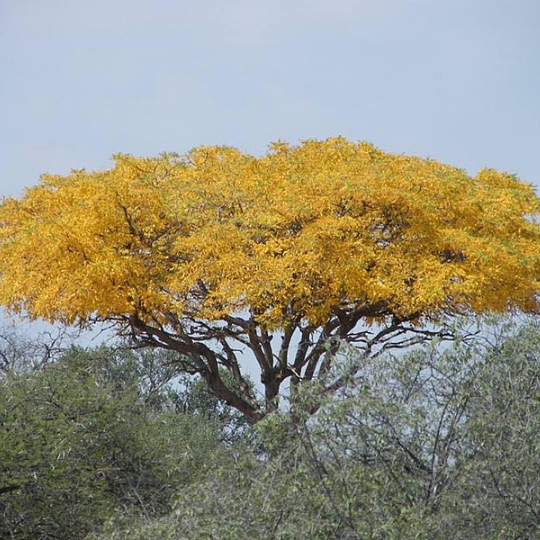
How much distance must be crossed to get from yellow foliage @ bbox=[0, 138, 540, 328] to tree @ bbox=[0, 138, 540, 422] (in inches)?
1.1

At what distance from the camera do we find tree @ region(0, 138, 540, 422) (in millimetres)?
18625

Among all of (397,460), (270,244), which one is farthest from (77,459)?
(397,460)

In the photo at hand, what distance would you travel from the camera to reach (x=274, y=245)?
18625 millimetres

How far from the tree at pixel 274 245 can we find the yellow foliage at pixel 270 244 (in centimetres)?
3

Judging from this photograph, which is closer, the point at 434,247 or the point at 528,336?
the point at 528,336

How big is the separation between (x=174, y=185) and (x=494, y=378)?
33.0 feet

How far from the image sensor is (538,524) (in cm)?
1009

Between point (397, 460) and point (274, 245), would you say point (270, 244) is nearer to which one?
point (274, 245)

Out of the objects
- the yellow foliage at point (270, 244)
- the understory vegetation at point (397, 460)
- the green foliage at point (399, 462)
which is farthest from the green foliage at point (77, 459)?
the green foliage at point (399, 462)

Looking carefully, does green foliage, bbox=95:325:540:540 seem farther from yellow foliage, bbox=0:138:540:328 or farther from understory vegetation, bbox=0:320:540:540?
yellow foliage, bbox=0:138:540:328

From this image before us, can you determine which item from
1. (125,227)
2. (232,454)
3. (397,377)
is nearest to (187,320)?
(125,227)

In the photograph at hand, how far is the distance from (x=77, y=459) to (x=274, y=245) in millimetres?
5389

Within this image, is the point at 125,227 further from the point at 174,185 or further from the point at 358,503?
the point at 358,503

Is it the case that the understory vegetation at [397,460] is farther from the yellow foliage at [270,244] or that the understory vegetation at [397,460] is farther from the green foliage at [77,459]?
the yellow foliage at [270,244]
